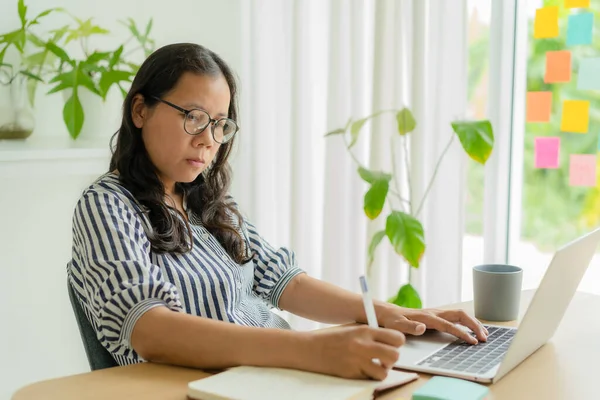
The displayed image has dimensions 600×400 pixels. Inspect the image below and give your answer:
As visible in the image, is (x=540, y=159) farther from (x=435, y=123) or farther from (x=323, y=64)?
(x=323, y=64)

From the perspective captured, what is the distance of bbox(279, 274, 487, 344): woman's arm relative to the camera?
1302 mm

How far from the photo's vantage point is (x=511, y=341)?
46.9 inches

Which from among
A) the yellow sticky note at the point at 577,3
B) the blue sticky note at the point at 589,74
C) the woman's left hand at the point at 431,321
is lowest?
the woman's left hand at the point at 431,321

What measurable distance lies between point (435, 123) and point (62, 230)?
1304 mm

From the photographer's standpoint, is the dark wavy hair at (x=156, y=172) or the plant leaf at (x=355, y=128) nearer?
the dark wavy hair at (x=156, y=172)

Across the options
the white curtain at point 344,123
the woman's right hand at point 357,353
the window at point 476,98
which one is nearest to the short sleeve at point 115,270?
the woman's right hand at point 357,353

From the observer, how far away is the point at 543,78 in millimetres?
2559

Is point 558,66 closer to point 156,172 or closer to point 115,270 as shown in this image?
point 156,172

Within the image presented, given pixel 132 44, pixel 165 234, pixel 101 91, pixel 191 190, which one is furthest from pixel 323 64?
pixel 165 234

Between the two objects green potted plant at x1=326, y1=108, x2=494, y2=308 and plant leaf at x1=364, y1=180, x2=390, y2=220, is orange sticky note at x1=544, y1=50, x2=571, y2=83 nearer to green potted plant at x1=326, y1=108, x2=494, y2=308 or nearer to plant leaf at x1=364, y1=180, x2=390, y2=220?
green potted plant at x1=326, y1=108, x2=494, y2=308

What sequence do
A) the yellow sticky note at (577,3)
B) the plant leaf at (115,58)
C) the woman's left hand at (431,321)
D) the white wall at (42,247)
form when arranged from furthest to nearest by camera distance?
1. the yellow sticky note at (577,3)
2. the white wall at (42,247)
3. the plant leaf at (115,58)
4. the woman's left hand at (431,321)

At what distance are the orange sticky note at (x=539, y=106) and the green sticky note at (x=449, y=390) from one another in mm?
1744

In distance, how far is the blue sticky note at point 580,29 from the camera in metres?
2.43

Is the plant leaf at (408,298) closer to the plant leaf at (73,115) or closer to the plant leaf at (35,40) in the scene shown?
the plant leaf at (73,115)
